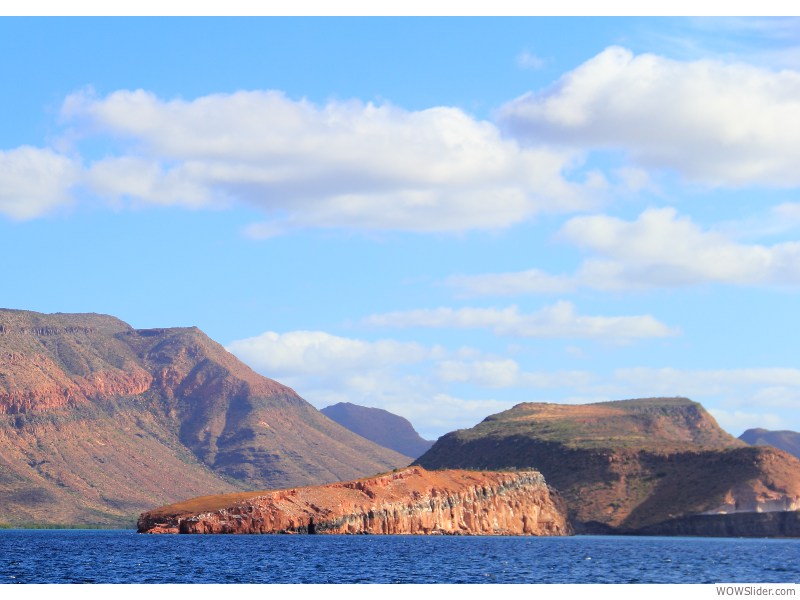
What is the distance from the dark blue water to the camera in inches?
4245

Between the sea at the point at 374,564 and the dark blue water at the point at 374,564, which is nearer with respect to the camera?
the sea at the point at 374,564

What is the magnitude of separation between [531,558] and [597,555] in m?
13.2

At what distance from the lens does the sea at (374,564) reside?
352ft

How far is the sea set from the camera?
352 feet

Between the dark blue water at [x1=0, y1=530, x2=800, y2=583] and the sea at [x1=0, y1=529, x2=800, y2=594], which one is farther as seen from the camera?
the dark blue water at [x1=0, y1=530, x2=800, y2=583]

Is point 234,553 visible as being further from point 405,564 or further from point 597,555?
point 597,555

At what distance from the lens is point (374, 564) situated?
410ft

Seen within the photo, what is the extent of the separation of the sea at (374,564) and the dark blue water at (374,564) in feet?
0.33

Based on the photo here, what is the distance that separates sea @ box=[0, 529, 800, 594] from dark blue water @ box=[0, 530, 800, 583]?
100mm

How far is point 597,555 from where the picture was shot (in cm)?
15425

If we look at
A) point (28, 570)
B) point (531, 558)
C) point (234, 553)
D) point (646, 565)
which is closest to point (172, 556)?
point (234, 553)

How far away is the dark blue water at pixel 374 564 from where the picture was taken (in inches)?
4245

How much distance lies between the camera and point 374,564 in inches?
4916
